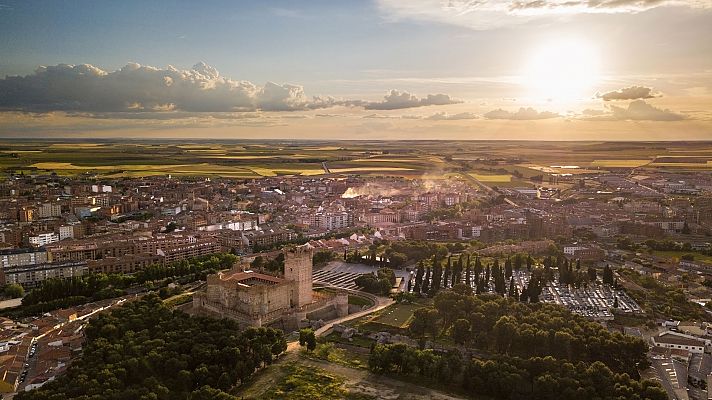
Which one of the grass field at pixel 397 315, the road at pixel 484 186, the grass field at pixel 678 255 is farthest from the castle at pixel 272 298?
the road at pixel 484 186

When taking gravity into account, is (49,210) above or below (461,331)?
below

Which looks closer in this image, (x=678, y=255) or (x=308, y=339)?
(x=308, y=339)

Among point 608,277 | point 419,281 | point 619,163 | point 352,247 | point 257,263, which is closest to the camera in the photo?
point 419,281

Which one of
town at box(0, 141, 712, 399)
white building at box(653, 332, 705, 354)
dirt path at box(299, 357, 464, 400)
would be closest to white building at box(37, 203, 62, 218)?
town at box(0, 141, 712, 399)

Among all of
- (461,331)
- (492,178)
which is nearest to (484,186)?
(492,178)

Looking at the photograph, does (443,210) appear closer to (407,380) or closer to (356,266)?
(356,266)

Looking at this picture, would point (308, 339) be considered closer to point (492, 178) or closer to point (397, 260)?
point (397, 260)

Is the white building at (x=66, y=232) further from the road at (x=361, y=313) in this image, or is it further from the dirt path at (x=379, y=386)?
the dirt path at (x=379, y=386)
